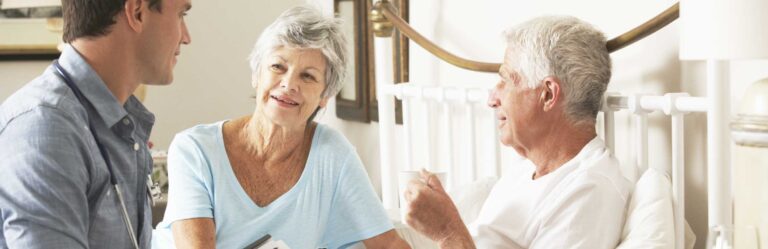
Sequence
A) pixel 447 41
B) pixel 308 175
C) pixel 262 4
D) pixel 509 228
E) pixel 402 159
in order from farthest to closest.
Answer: pixel 262 4
pixel 402 159
pixel 447 41
pixel 308 175
pixel 509 228

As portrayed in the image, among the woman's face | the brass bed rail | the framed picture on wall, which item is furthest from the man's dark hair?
the framed picture on wall

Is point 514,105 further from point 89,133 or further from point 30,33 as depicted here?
point 30,33

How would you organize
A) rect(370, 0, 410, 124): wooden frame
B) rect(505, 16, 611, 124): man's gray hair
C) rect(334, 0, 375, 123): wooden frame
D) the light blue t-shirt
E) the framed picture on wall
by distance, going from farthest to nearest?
the framed picture on wall, rect(334, 0, 375, 123): wooden frame, rect(370, 0, 410, 124): wooden frame, the light blue t-shirt, rect(505, 16, 611, 124): man's gray hair

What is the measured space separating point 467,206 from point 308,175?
41cm

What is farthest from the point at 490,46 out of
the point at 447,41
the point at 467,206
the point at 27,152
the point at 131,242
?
the point at 27,152

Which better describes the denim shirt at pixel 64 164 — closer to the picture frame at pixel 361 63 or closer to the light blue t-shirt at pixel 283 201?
the light blue t-shirt at pixel 283 201

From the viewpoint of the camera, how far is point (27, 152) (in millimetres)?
1179

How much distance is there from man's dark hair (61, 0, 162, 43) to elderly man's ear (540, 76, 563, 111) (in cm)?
102

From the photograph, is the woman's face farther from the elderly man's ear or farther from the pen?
the elderly man's ear

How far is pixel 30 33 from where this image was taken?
4121 millimetres

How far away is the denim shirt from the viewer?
1166 mm

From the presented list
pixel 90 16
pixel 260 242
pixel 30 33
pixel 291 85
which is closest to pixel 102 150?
pixel 90 16

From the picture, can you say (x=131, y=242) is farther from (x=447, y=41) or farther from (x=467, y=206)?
(x=447, y=41)

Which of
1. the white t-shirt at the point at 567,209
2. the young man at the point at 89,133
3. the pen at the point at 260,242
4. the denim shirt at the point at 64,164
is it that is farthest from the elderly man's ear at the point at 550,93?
the denim shirt at the point at 64,164
